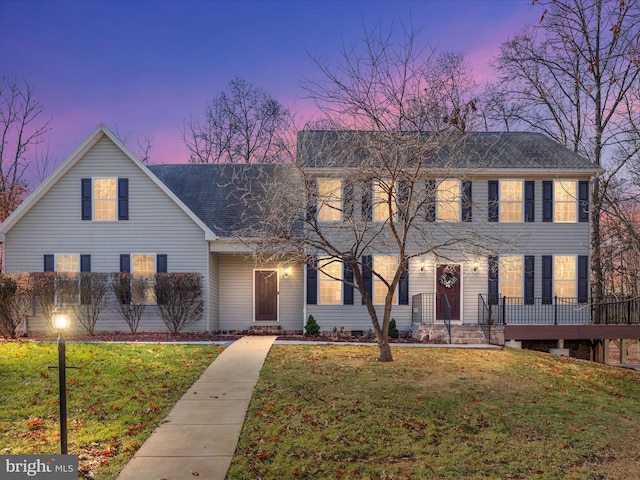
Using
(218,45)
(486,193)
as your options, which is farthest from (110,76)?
(486,193)

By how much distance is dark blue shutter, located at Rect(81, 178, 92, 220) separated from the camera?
16984 millimetres

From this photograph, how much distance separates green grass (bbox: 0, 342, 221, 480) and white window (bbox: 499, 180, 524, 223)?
10.5 metres

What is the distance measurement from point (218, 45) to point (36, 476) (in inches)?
1034

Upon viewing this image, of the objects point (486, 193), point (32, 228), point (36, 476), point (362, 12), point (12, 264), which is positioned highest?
point (362, 12)

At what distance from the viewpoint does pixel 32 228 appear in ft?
55.6

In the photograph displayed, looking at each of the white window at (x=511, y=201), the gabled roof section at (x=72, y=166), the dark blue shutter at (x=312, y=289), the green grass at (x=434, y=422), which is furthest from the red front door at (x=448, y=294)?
the gabled roof section at (x=72, y=166)

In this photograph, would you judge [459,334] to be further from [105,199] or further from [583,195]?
[105,199]

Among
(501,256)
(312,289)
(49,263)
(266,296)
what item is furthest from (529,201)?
(49,263)

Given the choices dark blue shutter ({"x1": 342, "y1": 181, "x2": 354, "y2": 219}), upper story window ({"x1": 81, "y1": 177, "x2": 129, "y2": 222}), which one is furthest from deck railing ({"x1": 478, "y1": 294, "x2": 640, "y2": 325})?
upper story window ({"x1": 81, "y1": 177, "x2": 129, "y2": 222})

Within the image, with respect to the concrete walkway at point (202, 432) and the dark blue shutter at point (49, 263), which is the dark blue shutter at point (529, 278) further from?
the dark blue shutter at point (49, 263)

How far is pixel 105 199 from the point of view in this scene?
17.0m

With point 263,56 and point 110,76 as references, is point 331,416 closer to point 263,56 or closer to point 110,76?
point 263,56

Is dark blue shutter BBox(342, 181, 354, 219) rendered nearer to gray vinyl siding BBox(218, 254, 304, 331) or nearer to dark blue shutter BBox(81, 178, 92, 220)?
gray vinyl siding BBox(218, 254, 304, 331)

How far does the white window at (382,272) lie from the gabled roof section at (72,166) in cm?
538
